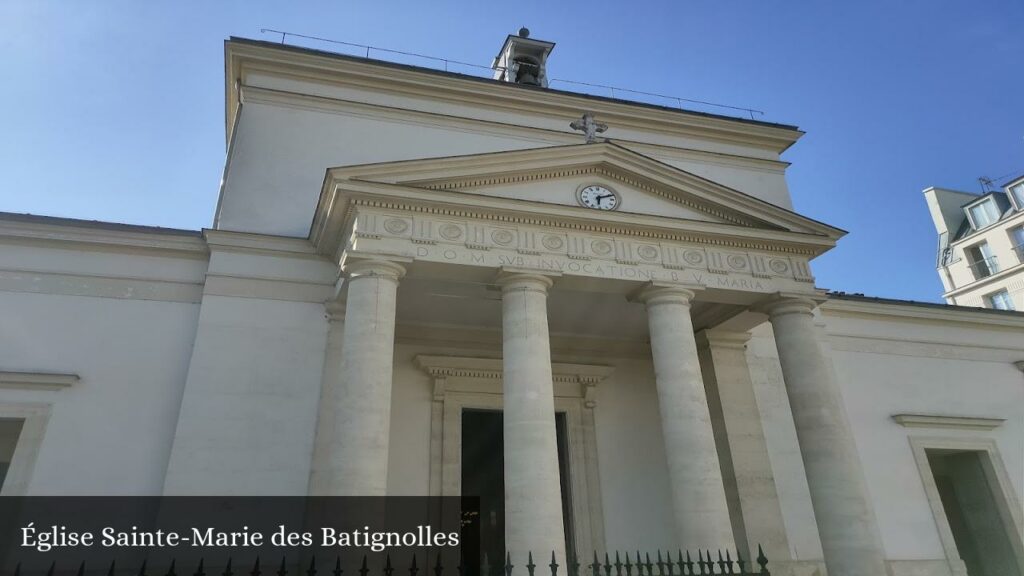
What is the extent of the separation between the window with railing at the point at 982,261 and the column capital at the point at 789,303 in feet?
77.1

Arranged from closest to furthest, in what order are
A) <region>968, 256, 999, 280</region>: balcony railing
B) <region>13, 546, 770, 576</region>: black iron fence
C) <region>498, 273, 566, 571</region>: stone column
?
1. <region>13, 546, 770, 576</region>: black iron fence
2. <region>498, 273, 566, 571</region>: stone column
3. <region>968, 256, 999, 280</region>: balcony railing

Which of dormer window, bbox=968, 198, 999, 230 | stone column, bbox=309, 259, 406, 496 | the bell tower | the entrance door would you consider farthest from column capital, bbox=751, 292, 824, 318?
dormer window, bbox=968, 198, 999, 230

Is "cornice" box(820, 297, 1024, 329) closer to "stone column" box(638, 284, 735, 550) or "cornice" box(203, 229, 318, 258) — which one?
"stone column" box(638, 284, 735, 550)

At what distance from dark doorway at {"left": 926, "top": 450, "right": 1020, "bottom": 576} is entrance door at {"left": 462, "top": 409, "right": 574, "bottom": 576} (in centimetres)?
858

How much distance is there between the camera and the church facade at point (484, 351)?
9609 mm

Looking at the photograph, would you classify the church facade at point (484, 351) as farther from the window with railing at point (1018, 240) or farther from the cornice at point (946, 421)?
the window with railing at point (1018, 240)

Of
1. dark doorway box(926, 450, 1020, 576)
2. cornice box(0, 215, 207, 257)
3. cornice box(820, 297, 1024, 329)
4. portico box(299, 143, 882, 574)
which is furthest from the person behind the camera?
cornice box(820, 297, 1024, 329)

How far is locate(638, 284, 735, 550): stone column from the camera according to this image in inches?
359

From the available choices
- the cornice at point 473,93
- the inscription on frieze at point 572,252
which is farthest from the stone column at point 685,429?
the cornice at point 473,93

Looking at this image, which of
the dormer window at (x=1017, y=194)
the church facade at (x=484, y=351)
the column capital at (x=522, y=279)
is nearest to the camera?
the church facade at (x=484, y=351)

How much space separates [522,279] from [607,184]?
8.54ft

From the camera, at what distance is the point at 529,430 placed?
29.3 ft

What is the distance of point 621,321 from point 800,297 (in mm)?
3292

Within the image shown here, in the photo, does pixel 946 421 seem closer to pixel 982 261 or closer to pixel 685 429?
pixel 685 429
